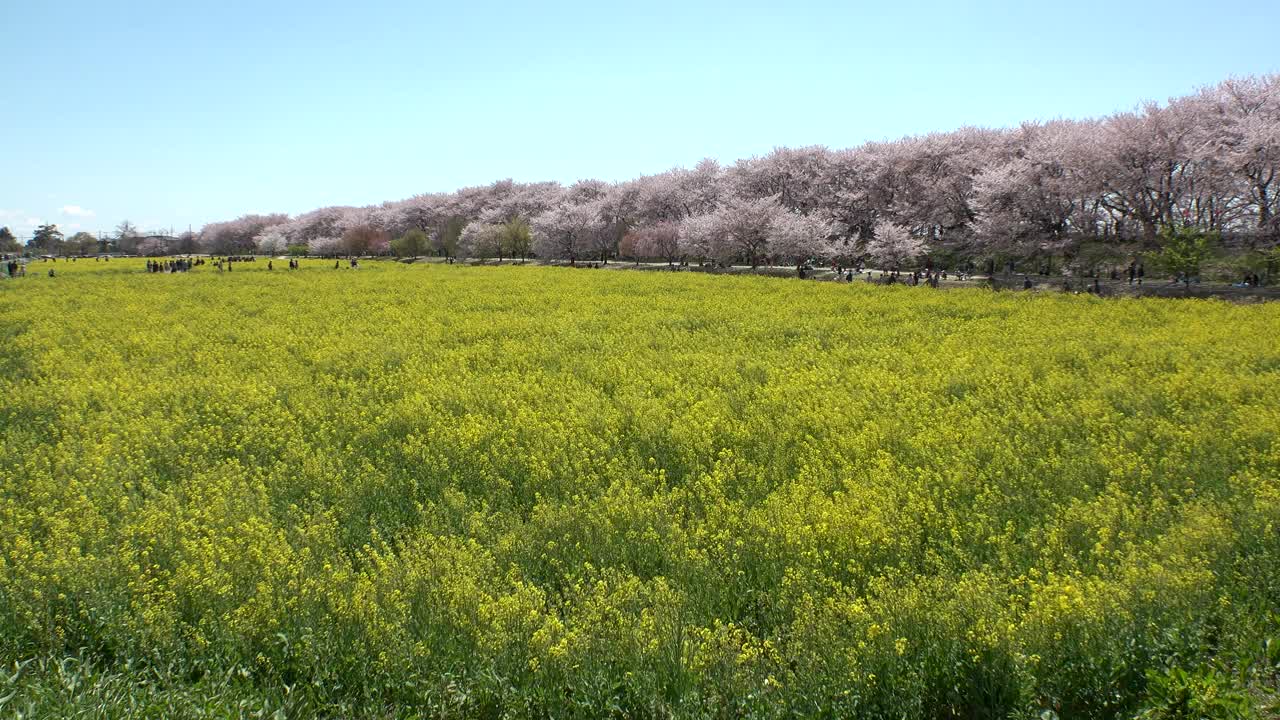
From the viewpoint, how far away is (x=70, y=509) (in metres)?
8.96

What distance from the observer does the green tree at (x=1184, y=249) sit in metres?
33.9

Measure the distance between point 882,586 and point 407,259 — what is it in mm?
93488

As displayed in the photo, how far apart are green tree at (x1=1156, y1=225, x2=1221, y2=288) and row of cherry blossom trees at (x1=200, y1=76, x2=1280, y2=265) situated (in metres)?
1.09

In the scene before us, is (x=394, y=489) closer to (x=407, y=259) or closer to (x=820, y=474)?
(x=820, y=474)

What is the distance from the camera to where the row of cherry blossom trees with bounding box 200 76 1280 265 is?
38.0 m

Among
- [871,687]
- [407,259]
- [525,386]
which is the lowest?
[871,687]

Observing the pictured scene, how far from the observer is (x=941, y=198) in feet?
180

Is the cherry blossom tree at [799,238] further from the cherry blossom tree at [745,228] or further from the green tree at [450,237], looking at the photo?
the green tree at [450,237]

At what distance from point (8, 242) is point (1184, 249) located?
553 feet

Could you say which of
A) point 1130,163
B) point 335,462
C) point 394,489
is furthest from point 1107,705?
point 1130,163

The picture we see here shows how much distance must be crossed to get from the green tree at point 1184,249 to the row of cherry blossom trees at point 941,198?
43.0 inches

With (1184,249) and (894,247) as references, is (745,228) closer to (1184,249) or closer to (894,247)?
(894,247)

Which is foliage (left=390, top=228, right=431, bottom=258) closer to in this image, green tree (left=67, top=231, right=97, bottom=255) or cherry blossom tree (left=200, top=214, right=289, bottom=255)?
cherry blossom tree (left=200, top=214, right=289, bottom=255)

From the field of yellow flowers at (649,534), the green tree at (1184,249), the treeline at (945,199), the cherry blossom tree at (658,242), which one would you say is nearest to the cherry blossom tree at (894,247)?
the treeline at (945,199)
